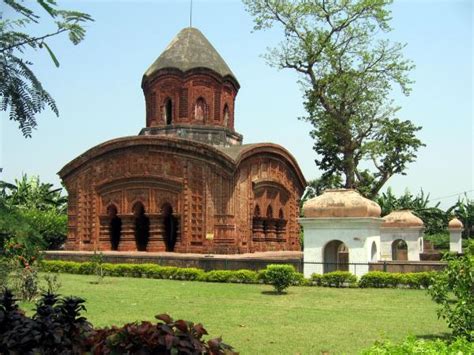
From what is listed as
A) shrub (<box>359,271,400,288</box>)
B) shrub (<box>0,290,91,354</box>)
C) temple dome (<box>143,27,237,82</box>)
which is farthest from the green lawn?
temple dome (<box>143,27,237,82</box>)

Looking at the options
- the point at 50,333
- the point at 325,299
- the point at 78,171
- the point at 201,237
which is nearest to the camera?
the point at 50,333

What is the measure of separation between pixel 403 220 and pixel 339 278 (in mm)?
8797

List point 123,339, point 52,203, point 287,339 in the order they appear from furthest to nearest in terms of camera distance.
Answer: point 52,203 → point 287,339 → point 123,339

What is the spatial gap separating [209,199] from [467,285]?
42.3 feet

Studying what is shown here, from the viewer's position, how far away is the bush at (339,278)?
13828mm

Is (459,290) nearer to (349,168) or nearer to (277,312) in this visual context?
(277,312)

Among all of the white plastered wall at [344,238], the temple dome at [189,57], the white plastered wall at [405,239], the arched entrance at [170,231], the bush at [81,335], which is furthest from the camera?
the temple dome at [189,57]

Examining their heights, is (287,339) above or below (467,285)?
below

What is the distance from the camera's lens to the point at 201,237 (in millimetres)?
19359

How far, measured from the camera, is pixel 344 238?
1438cm

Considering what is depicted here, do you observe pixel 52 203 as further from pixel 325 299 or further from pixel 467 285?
pixel 467 285

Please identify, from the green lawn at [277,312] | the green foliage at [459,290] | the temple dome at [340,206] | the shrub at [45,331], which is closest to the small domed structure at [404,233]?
the temple dome at [340,206]

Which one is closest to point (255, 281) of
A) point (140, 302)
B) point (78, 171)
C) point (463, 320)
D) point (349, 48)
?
point (140, 302)

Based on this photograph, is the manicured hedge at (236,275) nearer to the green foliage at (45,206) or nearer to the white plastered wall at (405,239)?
the green foliage at (45,206)
